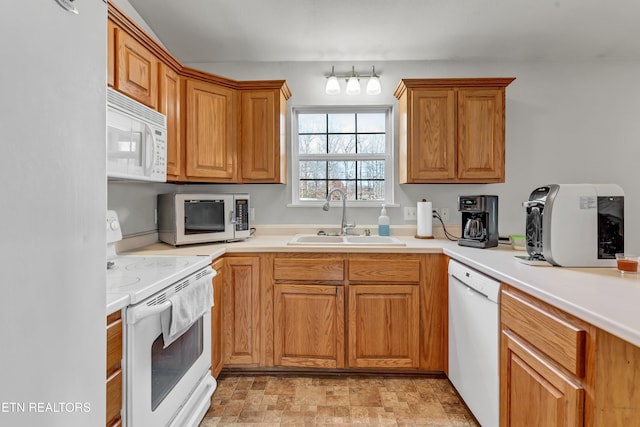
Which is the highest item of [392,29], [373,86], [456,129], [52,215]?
[392,29]

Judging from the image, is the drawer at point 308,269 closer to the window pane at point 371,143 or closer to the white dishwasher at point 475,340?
the white dishwasher at point 475,340

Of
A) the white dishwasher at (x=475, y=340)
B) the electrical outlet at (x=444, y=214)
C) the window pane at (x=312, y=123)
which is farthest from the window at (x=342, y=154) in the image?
the white dishwasher at (x=475, y=340)

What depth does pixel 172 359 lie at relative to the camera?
1.43 m

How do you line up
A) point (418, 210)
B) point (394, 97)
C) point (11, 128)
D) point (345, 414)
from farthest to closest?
point (394, 97), point (418, 210), point (345, 414), point (11, 128)

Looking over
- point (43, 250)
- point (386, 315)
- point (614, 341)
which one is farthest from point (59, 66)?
point (386, 315)

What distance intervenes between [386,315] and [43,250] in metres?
1.96

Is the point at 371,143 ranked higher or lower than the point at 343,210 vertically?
higher

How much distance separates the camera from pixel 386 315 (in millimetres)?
2148

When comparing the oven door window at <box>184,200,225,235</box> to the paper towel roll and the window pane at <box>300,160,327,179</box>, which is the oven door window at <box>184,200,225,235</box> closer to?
the window pane at <box>300,160,327,179</box>

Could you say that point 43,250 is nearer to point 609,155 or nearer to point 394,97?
point 394,97

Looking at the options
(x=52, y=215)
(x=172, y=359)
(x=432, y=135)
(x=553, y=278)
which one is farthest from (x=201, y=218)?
(x=553, y=278)

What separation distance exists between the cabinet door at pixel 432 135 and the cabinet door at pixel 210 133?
1325 millimetres

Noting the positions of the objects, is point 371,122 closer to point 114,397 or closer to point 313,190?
point 313,190

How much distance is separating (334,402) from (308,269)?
0.78m
